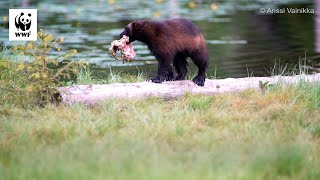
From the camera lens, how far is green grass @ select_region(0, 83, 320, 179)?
4.95 m

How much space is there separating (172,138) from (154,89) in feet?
6.44

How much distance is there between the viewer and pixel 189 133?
20.4ft

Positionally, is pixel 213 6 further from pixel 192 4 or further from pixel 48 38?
pixel 48 38

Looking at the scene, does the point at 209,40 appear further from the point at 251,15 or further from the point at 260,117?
the point at 260,117

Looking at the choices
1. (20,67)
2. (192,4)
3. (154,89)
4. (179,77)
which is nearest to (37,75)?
(20,67)

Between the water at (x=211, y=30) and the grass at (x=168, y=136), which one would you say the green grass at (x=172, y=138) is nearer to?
the grass at (x=168, y=136)

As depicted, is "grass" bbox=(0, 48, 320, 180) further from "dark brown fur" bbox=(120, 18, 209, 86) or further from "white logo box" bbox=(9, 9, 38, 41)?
"white logo box" bbox=(9, 9, 38, 41)

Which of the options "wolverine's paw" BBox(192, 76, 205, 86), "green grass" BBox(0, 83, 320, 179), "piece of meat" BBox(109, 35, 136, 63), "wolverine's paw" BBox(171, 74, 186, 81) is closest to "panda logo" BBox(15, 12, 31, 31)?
"piece of meat" BBox(109, 35, 136, 63)

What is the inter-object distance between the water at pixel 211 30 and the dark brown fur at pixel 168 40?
156 centimetres

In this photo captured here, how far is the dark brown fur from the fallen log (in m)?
0.27

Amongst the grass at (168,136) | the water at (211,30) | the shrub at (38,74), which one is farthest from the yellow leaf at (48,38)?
the water at (211,30)

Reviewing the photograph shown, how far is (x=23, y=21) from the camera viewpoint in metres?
8.82

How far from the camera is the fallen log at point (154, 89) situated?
7.62m

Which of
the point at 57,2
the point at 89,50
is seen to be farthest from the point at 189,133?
the point at 57,2
